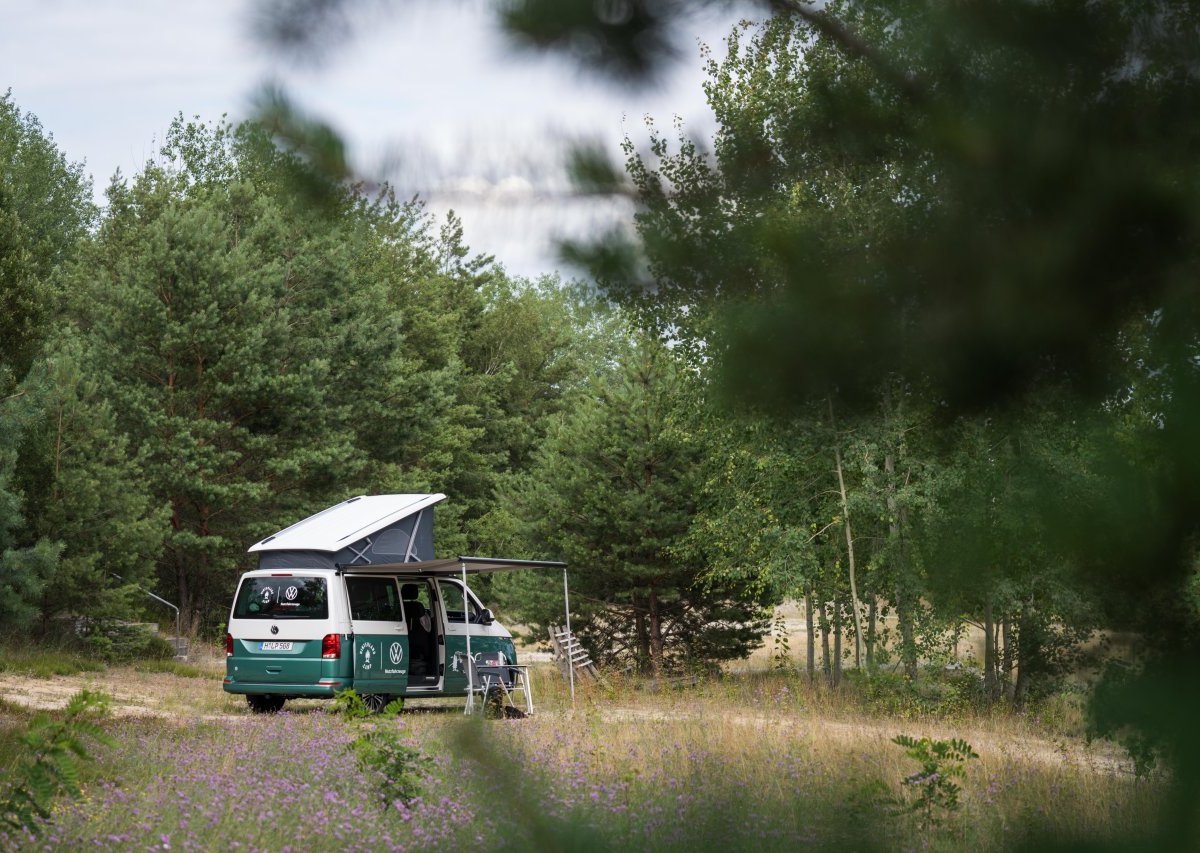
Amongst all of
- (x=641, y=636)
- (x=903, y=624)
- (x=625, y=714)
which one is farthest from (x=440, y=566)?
(x=641, y=636)

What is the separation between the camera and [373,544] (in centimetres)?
1709

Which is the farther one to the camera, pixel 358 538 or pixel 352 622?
pixel 358 538

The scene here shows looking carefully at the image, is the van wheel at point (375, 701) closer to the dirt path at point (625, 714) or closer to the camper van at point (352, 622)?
the camper van at point (352, 622)

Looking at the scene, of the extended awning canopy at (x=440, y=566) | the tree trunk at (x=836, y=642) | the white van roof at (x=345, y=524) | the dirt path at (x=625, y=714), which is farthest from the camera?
the tree trunk at (x=836, y=642)

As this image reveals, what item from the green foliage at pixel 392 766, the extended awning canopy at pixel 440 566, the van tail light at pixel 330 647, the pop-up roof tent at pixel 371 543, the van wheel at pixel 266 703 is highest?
the pop-up roof tent at pixel 371 543

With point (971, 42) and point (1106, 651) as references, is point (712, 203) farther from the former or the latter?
point (1106, 651)

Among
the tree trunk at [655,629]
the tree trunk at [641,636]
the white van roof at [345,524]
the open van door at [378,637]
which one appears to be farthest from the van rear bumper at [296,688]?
the tree trunk at [641,636]

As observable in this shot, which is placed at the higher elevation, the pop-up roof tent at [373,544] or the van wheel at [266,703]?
the pop-up roof tent at [373,544]

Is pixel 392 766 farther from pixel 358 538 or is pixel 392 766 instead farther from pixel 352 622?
pixel 358 538

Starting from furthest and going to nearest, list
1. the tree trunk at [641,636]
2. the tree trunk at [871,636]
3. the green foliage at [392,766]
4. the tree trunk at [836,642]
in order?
the tree trunk at [641,636] < the tree trunk at [836,642] < the tree trunk at [871,636] < the green foliage at [392,766]

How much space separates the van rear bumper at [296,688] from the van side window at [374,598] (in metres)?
0.83

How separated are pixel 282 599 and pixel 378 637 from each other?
4.03 feet

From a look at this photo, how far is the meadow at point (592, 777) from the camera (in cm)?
206

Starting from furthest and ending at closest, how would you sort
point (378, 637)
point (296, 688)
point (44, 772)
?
point (378, 637) → point (296, 688) → point (44, 772)
